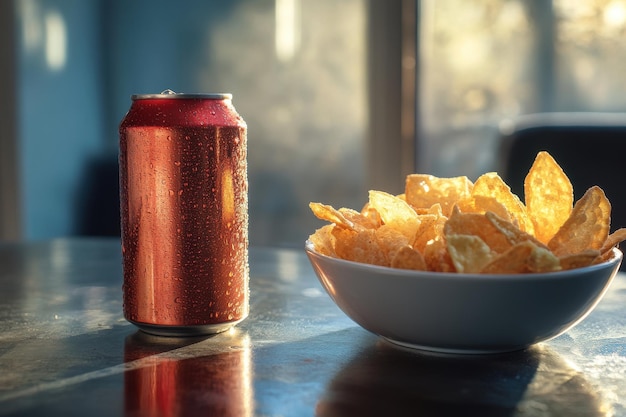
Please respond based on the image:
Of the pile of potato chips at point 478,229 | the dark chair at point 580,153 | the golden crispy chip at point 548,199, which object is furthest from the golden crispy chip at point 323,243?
the dark chair at point 580,153

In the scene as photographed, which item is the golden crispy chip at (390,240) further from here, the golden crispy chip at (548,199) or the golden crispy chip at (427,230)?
the golden crispy chip at (548,199)

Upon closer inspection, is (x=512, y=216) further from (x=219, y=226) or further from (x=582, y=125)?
(x=582, y=125)

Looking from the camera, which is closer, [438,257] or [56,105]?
[438,257]

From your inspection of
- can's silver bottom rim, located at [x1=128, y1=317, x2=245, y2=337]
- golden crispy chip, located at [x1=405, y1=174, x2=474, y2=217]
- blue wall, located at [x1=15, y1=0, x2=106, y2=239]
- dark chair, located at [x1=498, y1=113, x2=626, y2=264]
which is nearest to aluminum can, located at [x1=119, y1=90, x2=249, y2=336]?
can's silver bottom rim, located at [x1=128, y1=317, x2=245, y2=337]

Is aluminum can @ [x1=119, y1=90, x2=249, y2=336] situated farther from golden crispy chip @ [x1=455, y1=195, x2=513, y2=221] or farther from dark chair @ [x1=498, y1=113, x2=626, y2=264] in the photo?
dark chair @ [x1=498, y1=113, x2=626, y2=264]

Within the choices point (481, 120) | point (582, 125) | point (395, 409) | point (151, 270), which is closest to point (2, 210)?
point (481, 120)

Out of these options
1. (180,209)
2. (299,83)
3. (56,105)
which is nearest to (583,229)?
(180,209)

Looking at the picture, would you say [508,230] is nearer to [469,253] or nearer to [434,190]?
[469,253]
